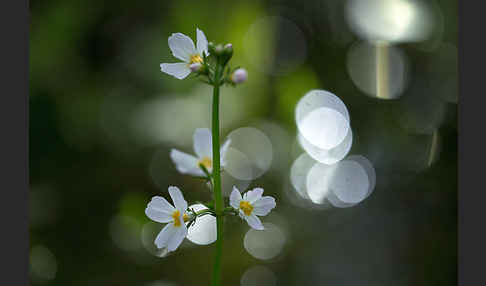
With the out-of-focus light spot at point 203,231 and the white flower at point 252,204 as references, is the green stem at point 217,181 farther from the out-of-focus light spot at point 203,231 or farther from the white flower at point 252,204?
the out-of-focus light spot at point 203,231

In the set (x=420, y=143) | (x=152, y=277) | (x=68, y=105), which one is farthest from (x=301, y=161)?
(x=68, y=105)

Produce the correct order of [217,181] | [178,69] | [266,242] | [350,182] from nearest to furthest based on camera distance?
[217,181] → [178,69] → [266,242] → [350,182]

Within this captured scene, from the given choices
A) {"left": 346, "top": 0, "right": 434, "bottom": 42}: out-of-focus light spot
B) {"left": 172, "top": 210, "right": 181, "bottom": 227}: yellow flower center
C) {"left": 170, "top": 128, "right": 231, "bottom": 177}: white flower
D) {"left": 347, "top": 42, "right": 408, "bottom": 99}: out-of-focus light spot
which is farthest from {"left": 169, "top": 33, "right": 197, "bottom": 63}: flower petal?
{"left": 346, "top": 0, "right": 434, "bottom": 42}: out-of-focus light spot

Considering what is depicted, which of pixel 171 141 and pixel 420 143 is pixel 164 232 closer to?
pixel 171 141

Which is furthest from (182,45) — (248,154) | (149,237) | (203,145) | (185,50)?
(248,154)

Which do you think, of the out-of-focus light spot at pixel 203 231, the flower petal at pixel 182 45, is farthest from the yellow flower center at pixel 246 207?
the out-of-focus light spot at pixel 203 231

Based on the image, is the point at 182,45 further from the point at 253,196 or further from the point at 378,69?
the point at 378,69
